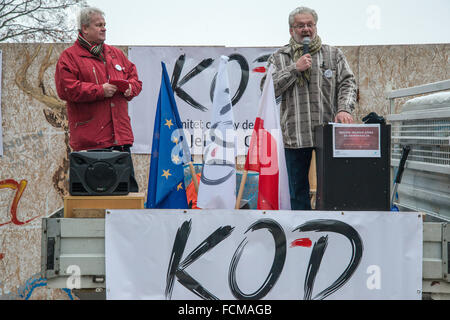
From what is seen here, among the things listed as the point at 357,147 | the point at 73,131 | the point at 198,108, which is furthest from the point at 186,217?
the point at 198,108

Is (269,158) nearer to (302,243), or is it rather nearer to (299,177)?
(299,177)

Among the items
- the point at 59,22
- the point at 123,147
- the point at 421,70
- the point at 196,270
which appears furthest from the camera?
the point at 59,22

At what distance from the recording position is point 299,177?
3250 millimetres

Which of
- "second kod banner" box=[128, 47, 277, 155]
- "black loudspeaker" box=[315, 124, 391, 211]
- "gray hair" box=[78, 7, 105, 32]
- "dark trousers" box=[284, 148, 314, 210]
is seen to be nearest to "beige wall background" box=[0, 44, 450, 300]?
"second kod banner" box=[128, 47, 277, 155]

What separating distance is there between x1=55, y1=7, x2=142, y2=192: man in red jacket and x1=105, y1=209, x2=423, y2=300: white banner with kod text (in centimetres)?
109

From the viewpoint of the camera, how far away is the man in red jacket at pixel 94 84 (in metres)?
3.33

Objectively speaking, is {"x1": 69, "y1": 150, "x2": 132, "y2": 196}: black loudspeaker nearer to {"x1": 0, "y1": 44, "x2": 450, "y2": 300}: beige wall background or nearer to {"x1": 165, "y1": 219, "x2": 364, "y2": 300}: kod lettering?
{"x1": 165, "y1": 219, "x2": 364, "y2": 300}: kod lettering

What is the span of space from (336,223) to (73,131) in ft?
6.61

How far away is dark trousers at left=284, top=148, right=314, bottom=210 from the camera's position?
3.24 m

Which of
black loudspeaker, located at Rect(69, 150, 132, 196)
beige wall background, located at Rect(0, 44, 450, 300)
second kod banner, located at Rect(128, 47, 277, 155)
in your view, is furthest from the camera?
second kod banner, located at Rect(128, 47, 277, 155)

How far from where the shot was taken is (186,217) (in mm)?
2428

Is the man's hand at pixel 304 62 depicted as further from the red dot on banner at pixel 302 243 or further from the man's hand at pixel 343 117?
the red dot on banner at pixel 302 243

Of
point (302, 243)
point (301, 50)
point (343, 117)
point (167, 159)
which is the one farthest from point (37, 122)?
point (302, 243)

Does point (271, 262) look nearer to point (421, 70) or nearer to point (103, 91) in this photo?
point (103, 91)
